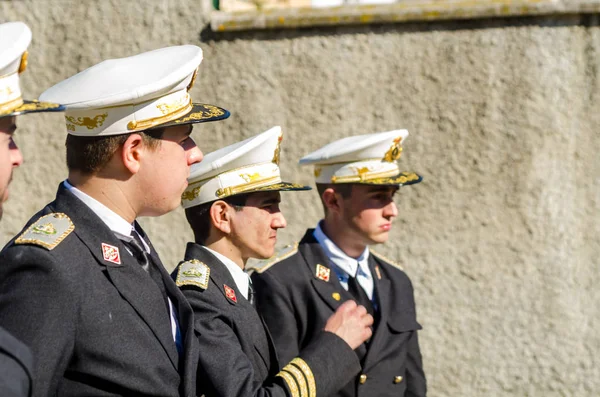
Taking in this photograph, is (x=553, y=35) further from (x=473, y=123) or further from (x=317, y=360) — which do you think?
(x=317, y=360)

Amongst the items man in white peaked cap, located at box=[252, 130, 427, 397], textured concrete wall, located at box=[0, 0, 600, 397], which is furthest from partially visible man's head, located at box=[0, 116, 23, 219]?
textured concrete wall, located at box=[0, 0, 600, 397]

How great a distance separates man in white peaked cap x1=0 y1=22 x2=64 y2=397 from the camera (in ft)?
5.61

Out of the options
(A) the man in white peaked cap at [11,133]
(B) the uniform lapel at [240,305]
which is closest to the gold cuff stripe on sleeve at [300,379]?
(B) the uniform lapel at [240,305]

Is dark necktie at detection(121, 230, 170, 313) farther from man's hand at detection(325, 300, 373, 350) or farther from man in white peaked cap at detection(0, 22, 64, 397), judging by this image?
man's hand at detection(325, 300, 373, 350)

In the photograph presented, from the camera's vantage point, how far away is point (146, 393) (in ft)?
7.74

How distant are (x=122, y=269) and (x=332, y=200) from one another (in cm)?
213

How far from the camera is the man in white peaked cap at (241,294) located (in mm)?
2900

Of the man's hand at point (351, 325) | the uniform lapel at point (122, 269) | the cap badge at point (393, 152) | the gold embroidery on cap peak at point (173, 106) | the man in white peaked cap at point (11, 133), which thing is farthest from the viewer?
the cap badge at point (393, 152)

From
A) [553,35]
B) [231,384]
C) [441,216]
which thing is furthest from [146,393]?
[553,35]

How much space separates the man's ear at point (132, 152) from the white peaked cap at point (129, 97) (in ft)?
0.09

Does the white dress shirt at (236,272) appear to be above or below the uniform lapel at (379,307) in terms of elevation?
above

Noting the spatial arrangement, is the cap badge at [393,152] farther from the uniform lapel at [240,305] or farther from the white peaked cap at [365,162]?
the uniform lapel at [240,305]

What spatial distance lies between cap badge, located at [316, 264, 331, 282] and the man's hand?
80 cm

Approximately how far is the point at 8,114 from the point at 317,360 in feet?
4.68
